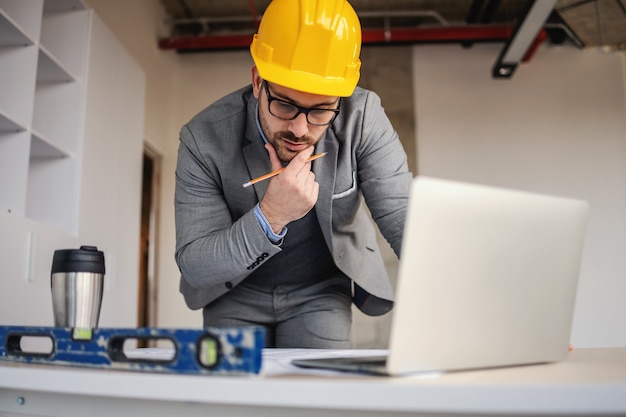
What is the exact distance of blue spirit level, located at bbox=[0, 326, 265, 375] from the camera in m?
0.64

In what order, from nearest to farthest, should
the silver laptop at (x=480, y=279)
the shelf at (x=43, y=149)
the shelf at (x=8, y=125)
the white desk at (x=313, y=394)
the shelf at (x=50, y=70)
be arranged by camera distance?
the white desk at (x=313, y=394), the silver laptop at (x=480, y=279), the shelf at (x=8, y=125), the shelf at (x=43, y=149), the shelf at (x=50, y=70)

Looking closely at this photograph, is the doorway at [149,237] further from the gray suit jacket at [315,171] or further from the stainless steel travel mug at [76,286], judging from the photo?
the stainless steel travel mug at [76,286]

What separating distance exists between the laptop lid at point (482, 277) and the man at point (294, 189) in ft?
2.19

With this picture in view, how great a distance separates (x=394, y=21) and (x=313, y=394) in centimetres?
544

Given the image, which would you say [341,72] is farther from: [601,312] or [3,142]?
[601,312]

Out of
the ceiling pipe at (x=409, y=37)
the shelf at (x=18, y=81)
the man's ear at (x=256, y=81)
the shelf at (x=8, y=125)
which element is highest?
the ceiling pipe at (x=409, y=37)

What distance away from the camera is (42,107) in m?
2.92

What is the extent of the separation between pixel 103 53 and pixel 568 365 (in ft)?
9.79

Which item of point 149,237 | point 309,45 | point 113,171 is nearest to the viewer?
point 309,45

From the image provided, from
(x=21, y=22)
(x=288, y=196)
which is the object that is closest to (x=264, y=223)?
(x=288, y=196)

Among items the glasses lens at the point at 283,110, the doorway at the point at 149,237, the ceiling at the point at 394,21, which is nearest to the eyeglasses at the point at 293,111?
the glasses lens at the point at 283,110

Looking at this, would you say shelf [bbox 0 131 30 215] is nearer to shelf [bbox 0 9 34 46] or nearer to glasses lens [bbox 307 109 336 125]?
shelf [bbox 0 9 34 46]

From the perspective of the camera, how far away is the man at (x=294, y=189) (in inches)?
55.9

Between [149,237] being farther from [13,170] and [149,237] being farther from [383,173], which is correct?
[383,173]
